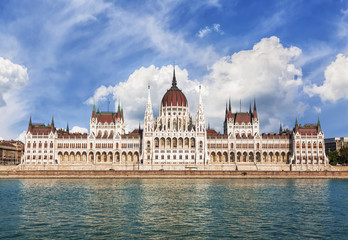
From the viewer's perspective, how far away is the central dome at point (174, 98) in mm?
147875

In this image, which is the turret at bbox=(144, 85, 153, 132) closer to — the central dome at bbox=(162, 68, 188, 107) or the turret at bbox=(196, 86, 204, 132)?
the central dome at bbox=(162, 68, 188, 107)

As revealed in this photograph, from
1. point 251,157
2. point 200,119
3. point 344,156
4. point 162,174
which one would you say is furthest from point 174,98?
point 344,156

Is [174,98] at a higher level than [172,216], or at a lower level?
higher

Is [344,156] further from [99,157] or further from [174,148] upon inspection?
[99,157]

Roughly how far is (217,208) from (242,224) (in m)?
9.80

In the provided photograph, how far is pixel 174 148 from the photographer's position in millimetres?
131625

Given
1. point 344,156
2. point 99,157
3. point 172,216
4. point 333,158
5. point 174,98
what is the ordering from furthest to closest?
point 174,98 → point 99,157 → point 333,158 → point 344,156 → point 172,216

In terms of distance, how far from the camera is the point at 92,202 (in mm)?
49688

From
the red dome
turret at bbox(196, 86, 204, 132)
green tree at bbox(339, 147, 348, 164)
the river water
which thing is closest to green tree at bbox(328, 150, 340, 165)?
green tree at bbox(339, 147, 348, 164)

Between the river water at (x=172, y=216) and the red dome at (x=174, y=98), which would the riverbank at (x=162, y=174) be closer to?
the river water at (x=172, y=216)

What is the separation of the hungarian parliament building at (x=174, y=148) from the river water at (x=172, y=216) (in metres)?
72.4

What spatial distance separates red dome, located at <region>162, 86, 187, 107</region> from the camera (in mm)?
147875

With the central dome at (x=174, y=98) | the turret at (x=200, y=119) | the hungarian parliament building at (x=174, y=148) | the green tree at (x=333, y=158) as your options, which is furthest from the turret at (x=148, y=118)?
the green tree at (x=333, y=158)

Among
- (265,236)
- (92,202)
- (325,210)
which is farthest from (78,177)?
(265,236)
